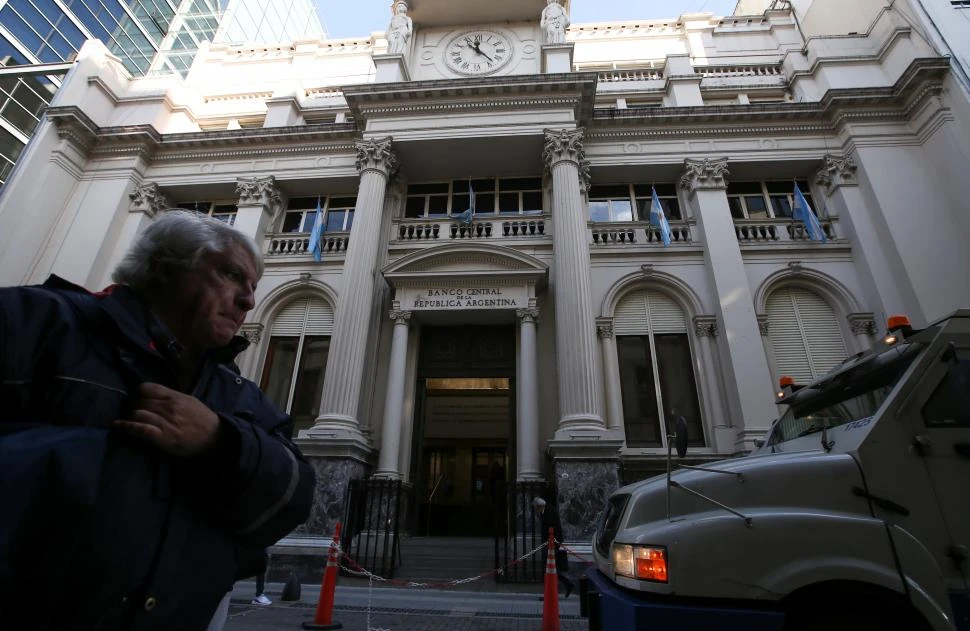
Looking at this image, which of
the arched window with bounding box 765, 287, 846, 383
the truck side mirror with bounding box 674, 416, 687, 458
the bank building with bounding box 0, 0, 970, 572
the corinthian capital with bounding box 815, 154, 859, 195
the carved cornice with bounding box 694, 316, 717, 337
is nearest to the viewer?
the truck side mirror with bounding box 674, 416, 687, 458

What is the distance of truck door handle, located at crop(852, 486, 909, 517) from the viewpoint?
9.64 feet

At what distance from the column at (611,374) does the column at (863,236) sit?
6.36 meters

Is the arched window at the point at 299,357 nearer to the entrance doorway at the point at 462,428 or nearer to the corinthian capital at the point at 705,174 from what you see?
the entrance doorway at the point at 462,428

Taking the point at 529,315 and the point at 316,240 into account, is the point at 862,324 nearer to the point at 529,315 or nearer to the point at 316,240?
the point at 529,315

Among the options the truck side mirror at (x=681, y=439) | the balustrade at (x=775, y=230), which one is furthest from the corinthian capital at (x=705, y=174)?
the truck side mirror at (x=681, y=439)

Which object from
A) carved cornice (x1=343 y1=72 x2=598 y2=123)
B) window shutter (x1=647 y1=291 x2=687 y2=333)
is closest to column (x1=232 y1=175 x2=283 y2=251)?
carved cornice (x1=343 y1=72 x2=598 y2=123)

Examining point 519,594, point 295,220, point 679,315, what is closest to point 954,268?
point 679,315

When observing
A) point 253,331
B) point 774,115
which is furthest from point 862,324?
point 253,331

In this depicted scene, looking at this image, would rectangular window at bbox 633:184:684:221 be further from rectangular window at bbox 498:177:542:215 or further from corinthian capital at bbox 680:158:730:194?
rectangular window at bbox 498:177:542:215

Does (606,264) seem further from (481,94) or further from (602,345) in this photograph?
(481,94)

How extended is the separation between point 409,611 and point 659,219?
11.2 metres

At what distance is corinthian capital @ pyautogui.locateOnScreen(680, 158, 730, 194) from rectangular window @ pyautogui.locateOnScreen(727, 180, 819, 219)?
3.39 ft

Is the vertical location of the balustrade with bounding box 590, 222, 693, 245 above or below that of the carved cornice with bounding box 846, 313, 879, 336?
above

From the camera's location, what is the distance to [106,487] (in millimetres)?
1193
